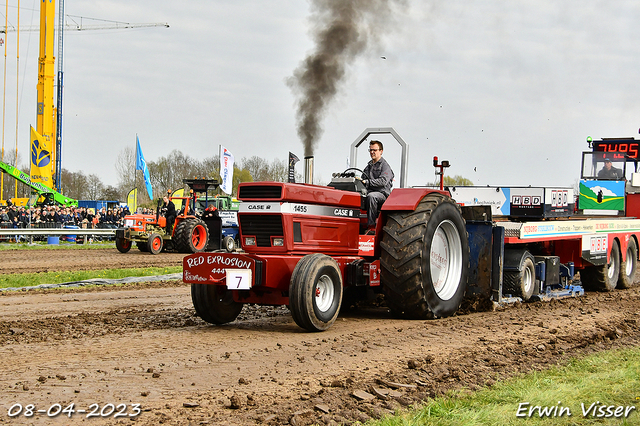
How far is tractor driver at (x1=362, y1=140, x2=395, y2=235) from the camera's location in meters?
7.86

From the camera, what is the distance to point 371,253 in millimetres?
7605

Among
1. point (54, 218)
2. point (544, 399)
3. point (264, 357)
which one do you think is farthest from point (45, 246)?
point (544, 399)

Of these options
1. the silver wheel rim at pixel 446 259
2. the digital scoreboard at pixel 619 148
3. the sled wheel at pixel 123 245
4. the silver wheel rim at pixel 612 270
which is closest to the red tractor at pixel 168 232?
the sled wheel at pixel 123 245

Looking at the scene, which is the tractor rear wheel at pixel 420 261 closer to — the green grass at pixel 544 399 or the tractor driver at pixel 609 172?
the green grass at pixel 544 399

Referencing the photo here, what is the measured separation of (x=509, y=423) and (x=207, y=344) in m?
3.12

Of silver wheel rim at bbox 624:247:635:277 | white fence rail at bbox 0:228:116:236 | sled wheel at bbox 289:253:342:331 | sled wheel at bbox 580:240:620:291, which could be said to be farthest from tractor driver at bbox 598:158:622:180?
white fence rail at bbox 0:228:116:236

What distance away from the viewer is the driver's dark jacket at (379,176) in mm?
7957

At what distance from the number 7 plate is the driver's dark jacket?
7.44 ft

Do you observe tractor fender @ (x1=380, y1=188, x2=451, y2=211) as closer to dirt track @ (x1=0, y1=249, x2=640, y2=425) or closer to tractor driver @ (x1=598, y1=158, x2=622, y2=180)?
dirt track @ (x1=0, y1=249, x2=640, y2=425)

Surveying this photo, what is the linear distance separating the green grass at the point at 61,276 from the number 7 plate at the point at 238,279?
681cm

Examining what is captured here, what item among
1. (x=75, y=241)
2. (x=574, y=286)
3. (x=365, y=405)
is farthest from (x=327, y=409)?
(x=75, y=241)

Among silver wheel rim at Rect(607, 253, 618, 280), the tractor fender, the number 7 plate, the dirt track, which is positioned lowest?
the dirt track

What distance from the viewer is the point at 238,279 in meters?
6.45

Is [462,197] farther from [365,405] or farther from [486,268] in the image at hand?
[365,405]
